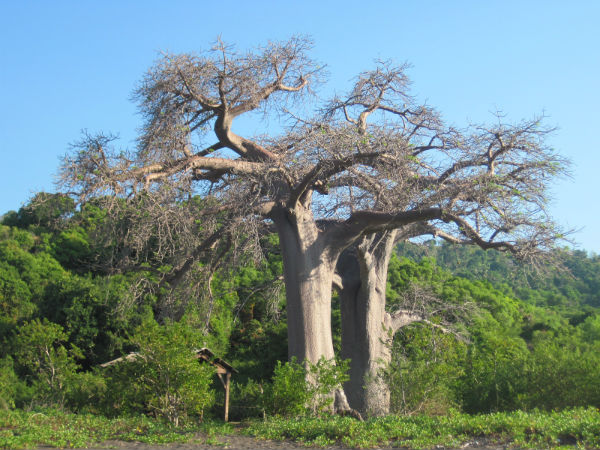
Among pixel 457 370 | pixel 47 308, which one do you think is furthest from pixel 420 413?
pixel 47 308

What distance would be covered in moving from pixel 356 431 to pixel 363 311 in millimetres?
5016

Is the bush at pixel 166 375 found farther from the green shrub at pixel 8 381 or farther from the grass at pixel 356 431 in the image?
the green shrub at pixel 8 381

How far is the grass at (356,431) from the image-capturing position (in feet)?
21.1

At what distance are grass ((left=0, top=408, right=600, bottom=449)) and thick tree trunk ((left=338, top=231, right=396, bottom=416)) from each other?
11.7 ft

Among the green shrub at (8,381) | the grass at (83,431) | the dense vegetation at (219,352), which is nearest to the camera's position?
the grass at (83,431)

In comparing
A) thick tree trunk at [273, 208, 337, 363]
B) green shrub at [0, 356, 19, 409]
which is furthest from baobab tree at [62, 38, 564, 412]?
green shrub at [0, 356, 19, 409]

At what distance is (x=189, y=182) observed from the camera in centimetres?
1025

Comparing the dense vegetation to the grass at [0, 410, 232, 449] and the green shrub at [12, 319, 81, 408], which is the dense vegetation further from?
the grass at [0, 410, 232, 449]

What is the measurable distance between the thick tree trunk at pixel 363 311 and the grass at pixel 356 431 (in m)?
3.57

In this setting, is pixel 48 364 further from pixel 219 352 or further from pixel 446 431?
pixel 446 431

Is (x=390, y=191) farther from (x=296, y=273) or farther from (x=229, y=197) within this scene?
(x=229, y=197)

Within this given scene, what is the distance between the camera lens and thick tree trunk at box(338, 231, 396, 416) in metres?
11.8

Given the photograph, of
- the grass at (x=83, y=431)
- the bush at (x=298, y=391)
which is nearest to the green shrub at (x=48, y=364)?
the grass at (x=83, y=431)

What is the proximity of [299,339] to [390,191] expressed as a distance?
2.95 meters
